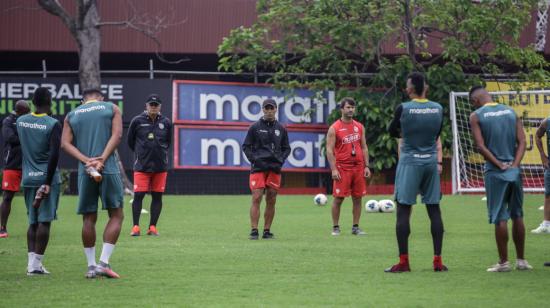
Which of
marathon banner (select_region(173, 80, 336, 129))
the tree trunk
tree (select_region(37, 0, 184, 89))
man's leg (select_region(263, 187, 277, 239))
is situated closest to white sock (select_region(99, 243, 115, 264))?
man's leg (select_region(263, 187, 277, 239))

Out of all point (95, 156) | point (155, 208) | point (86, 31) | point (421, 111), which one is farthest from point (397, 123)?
point (86, 31)

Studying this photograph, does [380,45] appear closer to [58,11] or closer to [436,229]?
[58,11]

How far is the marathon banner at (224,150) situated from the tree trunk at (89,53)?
2986mm

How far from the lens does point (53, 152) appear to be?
1178 cm

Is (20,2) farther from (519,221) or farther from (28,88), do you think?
(519,221)

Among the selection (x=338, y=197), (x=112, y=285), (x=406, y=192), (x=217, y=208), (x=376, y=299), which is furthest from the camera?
(x=217, y=208)

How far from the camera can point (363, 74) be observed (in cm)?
3306

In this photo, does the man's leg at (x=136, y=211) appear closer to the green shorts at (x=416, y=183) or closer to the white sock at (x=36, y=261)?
the white sock at (x=36, y=261)

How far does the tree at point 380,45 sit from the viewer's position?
30.8m

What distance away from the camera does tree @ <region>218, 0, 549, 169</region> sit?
1213 inches

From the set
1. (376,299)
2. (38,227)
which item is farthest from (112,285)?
(376,299)

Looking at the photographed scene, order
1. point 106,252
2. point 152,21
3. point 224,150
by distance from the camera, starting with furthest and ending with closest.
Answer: point 152,21
point 224,150
point 106,252

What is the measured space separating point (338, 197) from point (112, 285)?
702 cm

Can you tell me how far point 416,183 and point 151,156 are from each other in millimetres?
7058
